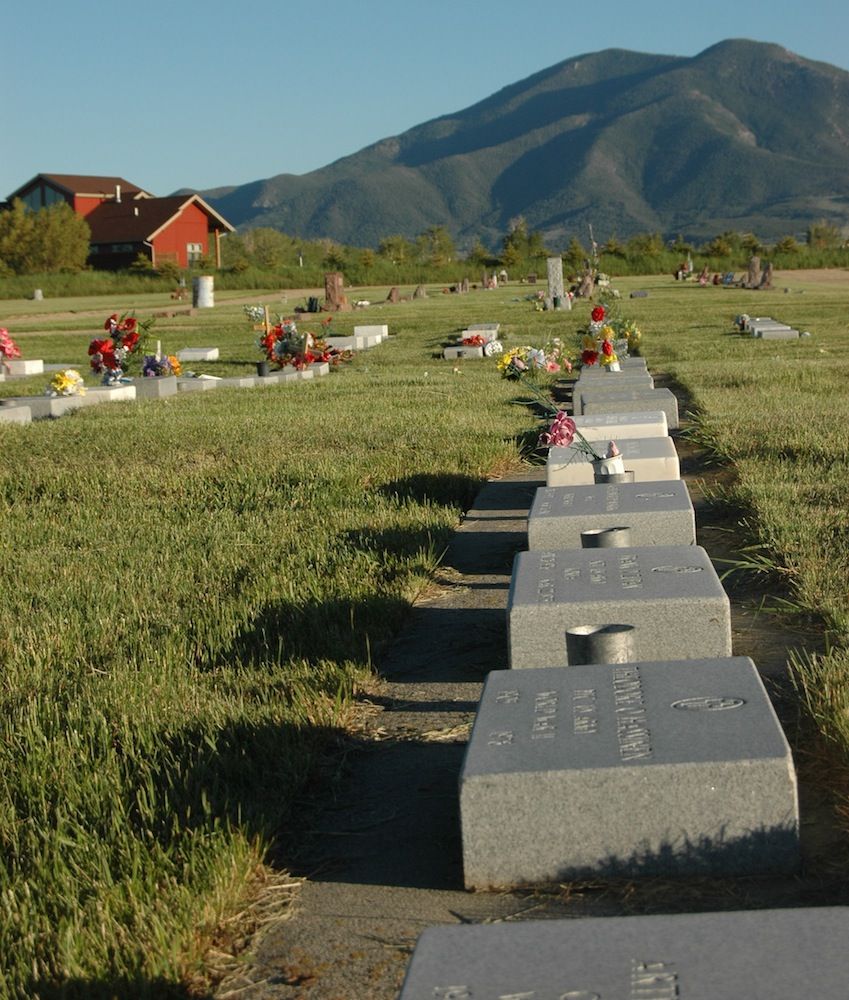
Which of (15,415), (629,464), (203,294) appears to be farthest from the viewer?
(203,294)

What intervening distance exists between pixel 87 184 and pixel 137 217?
11.4 metres

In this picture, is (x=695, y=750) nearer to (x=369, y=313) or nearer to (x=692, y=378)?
(x=692, y=378)

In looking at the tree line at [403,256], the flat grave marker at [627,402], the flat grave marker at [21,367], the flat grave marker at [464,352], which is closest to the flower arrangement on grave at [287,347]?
the flat grave marker at [464,352]

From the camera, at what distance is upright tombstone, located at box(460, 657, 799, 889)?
10.2 feet

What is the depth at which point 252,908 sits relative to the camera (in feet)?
10.3

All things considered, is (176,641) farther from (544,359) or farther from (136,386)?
(136,386)

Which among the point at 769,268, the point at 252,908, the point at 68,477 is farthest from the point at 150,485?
the point at 769,268

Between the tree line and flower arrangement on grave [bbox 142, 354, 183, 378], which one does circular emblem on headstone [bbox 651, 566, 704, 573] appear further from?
the tree line

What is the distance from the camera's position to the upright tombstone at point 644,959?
2.14 meters

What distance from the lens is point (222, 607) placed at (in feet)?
19.3

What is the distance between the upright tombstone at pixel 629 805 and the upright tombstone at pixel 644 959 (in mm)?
703

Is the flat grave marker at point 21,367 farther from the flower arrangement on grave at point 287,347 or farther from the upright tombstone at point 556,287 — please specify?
the upright tombstone at point 556,287

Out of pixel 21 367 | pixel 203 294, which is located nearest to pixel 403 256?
pixel 203 294

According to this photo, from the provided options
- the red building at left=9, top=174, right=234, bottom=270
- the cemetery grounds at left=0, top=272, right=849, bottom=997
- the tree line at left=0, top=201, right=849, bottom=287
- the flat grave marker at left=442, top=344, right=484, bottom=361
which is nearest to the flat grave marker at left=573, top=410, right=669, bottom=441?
the cemetery grounds at left=0, top=272, right=849, bottom=997
